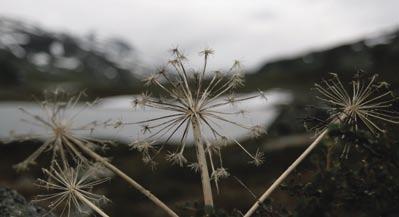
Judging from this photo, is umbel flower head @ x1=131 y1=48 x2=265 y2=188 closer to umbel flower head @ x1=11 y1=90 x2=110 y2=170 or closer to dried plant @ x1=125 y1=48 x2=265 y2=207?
dried plant @ x1=125 y1=48 x2=265 y2=207

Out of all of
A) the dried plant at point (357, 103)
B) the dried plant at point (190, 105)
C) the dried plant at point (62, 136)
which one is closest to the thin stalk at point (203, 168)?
→ the dried plant at point (190, 105)

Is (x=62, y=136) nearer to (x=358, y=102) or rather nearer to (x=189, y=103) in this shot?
(x=189, y=103)

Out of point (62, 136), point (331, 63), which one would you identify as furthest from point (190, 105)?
point (331, 63)

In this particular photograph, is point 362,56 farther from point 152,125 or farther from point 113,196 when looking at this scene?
point 152,125

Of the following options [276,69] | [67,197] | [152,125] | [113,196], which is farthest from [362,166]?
[276,69]

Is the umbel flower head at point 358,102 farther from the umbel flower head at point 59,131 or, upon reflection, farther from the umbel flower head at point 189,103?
the umbel flower head at point 59,131

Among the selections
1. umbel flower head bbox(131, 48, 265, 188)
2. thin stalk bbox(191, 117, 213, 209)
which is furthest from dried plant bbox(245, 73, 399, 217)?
thin stalk bbox(191, 117, 213, 209)

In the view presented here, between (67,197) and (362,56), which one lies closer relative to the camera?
(67,197)
